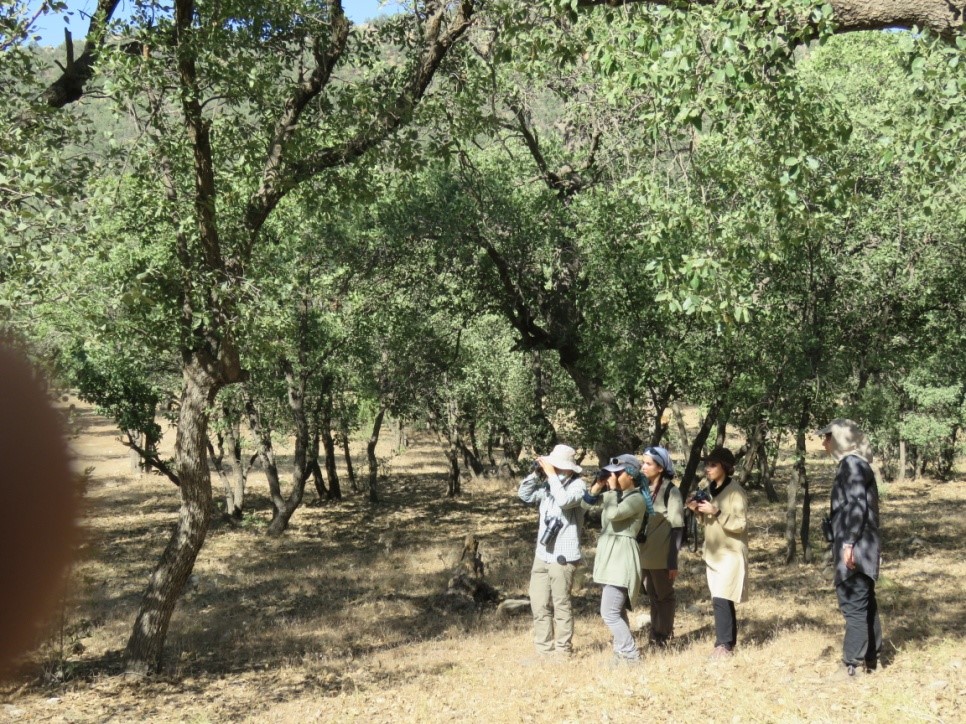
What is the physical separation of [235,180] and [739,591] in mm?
7806

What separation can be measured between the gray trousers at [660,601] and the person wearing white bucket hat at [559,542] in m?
0.79

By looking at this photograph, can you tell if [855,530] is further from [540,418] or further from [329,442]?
[329,442]

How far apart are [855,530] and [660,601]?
8.66 feet

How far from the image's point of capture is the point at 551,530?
31.8 feet

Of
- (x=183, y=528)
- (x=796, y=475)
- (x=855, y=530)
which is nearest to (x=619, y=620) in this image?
(x=855, y=530)

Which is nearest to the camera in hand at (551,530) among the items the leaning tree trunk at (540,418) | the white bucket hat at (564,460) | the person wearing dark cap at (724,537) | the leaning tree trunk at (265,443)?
the white bucket hat at (564,460)

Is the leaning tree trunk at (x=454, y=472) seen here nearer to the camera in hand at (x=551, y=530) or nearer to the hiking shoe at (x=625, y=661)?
the camera in hand at (x=551, y=530)

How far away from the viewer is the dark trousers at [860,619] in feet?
25.8

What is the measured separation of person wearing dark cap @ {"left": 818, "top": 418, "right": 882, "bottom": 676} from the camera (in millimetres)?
7746

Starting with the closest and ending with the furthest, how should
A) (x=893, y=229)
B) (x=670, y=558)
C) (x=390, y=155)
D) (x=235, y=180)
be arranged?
1. (x=670, y=558)
2. (x=390, y=155)
3. (x=235, y=180)
4. (x=893, y=229)

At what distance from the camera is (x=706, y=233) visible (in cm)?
780

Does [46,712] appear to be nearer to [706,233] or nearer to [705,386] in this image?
[706,233]

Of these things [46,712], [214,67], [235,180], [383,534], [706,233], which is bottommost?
[383,534]

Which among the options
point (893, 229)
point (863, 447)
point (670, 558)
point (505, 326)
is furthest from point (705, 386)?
point (505, 326)
